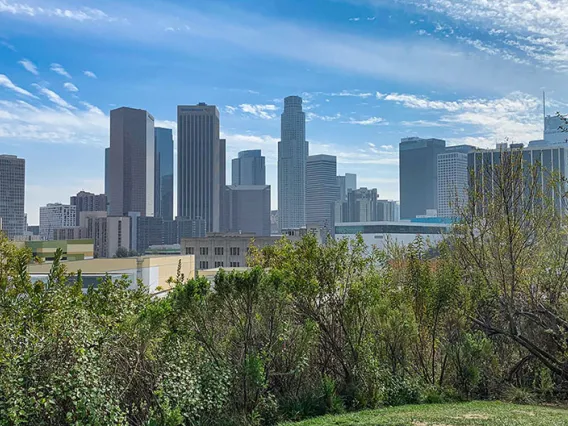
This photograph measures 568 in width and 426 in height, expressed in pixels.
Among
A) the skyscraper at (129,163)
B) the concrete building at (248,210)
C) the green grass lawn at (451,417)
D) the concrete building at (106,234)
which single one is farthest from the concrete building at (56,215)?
the green grass lawn at (451,417)

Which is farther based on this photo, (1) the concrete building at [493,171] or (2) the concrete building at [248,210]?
(2) the concrete building at [248,210]

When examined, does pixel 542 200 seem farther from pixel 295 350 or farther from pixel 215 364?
pixel 215 364

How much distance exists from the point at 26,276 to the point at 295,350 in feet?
13.9

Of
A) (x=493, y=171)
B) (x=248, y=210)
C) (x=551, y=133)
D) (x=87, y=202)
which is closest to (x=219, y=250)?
(x=551, y=133)

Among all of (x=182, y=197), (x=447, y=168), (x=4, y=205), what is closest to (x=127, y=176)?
(x=182, y=197)

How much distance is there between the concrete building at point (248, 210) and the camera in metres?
194

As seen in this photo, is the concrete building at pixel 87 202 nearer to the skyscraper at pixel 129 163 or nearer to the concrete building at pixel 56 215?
the concrete building at pixel 56 215

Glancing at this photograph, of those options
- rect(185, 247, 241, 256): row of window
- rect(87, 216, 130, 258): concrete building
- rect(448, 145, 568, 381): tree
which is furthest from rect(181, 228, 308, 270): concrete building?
rect(448, 145, 568, 381): tree

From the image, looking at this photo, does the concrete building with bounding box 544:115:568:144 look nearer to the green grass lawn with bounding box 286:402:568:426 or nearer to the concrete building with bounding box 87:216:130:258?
the green grass lawn with bounding box 286:402:568:426

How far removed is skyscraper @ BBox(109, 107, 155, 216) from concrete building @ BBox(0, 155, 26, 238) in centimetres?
5769

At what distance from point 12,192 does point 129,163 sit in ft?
245

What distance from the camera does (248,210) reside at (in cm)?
19675

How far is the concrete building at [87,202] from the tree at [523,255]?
508ft

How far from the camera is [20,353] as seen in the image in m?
6.36
